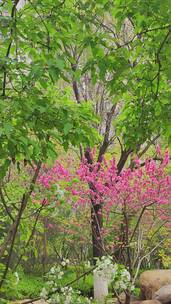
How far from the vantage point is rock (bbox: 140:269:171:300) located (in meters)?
10.2

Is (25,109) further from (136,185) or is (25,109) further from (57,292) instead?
(136,185)

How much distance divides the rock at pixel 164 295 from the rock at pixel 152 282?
2.11 feet

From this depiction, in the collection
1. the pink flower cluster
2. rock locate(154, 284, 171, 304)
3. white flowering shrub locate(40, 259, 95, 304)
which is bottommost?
rock locate(154, 284, 171, 304)

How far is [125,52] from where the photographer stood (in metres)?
2.72

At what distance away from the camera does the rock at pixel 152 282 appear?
10.2m

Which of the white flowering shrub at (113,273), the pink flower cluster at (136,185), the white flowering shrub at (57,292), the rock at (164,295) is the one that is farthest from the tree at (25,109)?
the rock at (164,295)

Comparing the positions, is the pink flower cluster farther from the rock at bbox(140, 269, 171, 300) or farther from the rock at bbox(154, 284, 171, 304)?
the rock at bbox(140, 269, 171, 300)

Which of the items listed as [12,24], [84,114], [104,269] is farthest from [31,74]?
[104,269]

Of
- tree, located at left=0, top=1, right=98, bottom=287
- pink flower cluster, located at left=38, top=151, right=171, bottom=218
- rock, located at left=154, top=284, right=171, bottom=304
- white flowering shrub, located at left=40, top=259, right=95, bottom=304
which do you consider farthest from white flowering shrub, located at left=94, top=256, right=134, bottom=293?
rock, located at left=154, top=284, right=171, bottom=304

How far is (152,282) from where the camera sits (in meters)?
10.4

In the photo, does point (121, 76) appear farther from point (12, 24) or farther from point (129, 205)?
point (129, 205)

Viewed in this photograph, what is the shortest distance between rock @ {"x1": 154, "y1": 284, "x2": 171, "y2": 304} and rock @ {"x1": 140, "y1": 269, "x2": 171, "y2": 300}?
0.64 meters

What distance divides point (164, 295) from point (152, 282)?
46.0 inches

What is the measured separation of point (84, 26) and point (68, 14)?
127 mm
